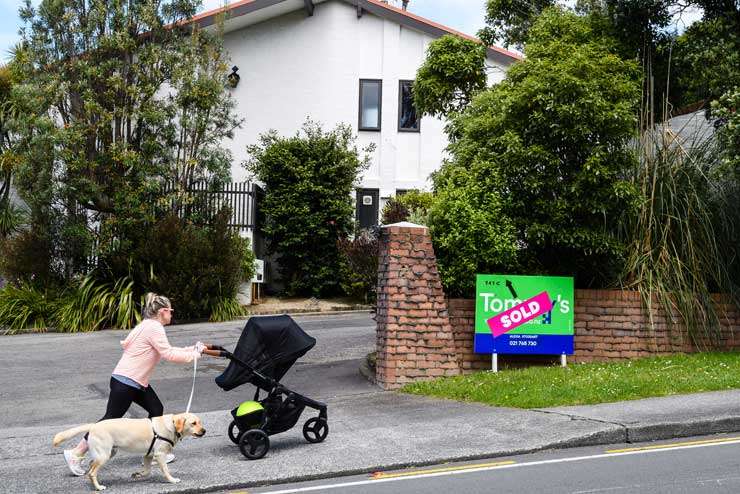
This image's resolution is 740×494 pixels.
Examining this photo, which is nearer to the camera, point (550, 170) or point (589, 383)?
point (589, 383)

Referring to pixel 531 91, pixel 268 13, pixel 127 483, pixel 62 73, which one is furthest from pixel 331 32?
pixel 127 483

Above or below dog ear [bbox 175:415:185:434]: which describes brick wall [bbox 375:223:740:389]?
above

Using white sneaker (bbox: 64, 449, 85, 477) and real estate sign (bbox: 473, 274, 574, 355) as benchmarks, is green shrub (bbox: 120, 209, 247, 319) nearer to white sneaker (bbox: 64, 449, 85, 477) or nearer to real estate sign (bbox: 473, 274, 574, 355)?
real estate sign (bbox: 473, 274, 574, 355)

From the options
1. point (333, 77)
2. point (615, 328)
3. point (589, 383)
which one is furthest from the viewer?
point (333, 77)

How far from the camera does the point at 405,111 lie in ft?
82.0

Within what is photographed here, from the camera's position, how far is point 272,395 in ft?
28.1

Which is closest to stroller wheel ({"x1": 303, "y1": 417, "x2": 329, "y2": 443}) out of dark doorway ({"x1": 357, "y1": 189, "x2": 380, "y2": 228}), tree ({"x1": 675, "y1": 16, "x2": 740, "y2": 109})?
tree ({"x1": 675, "y1": 16, "x2": 740, "y2": 109})

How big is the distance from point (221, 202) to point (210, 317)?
10.9ft

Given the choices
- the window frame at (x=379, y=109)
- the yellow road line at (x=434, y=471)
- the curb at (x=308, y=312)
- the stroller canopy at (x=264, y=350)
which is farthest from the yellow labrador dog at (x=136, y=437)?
the window frame at (x=379, y=109)

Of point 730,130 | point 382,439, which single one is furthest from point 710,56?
point 382,439

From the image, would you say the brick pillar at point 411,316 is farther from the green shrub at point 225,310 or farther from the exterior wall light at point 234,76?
the exterior wall light at point 234,76

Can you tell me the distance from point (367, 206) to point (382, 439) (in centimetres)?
1589

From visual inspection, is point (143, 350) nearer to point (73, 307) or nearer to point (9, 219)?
point (73, 307)

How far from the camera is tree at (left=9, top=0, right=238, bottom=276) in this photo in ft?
61.5
